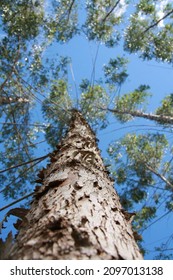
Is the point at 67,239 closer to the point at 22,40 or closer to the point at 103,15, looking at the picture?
the point at 22,40

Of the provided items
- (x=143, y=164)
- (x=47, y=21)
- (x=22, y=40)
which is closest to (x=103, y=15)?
(x=47, y=21)

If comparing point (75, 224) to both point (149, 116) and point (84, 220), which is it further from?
point (149, 116)

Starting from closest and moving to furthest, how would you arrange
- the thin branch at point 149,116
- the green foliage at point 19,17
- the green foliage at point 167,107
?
the thin branch at point 149,116, the green foliage at point 19,17, the green foliage at point 167,107

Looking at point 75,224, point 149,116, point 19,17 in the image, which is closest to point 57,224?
point 75,224

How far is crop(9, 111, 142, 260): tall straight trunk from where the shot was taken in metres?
1.08

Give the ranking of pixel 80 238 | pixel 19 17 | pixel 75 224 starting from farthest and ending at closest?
pixel 19 17 → pixel 75 224 → pixel 80 238

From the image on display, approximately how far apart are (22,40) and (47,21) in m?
1.33

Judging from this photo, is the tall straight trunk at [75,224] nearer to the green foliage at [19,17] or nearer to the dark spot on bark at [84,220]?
the dark spot on bark at [84,220]

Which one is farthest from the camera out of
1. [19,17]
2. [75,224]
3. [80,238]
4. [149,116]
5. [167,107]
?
[167,107]

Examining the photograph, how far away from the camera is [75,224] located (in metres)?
1.26

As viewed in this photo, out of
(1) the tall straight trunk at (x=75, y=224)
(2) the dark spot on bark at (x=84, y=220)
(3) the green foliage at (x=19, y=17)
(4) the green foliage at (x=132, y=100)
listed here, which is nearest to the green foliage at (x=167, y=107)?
(4) the green foliage at (x=132, y=100)

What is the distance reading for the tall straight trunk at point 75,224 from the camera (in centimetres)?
108

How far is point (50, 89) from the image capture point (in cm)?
1105

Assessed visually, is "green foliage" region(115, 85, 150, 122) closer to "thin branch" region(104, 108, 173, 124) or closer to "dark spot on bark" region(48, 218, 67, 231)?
"thin branch" region(104, 108, 173, 124)
